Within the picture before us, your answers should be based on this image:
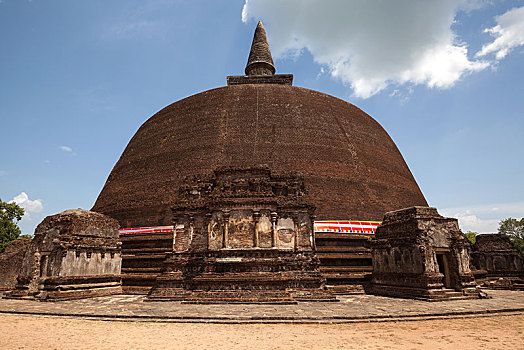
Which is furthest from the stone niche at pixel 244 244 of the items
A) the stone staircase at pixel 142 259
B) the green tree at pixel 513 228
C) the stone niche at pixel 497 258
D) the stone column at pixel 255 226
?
the green tree at pixel 513 228

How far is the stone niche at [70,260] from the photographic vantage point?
12.2 metres

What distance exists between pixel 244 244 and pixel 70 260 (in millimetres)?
6877

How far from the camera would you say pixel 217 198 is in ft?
38.6

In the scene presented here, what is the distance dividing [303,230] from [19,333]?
846 cm

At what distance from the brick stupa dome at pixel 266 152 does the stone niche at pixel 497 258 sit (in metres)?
4.29

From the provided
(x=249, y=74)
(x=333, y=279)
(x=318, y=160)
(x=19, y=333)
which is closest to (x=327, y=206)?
(x=318, y=160)

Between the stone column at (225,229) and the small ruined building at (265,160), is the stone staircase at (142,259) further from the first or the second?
the stone column at (225,229)

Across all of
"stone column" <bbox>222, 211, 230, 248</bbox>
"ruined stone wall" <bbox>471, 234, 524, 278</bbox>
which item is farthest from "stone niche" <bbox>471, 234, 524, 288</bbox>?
"stone column" <bbox>222, 211, 230, 248</bbox>

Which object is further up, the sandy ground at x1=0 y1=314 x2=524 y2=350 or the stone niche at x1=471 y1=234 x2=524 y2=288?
the stone niche at x1=471 y1=234 x2=524 y2=288

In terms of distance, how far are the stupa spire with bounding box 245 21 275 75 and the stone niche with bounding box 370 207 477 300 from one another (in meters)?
20.1

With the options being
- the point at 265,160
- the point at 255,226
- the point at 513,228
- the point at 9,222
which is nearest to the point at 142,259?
the point at 255,226

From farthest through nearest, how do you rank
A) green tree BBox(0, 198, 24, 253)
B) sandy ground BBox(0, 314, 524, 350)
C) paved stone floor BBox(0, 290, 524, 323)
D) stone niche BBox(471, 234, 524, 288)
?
1. green tree BBox(0, 198, 24, 253)
2. stone niche BBox(471, 234, 524, 288)
3. paved stone floor BBox(0, 290, 524, 323)
4. sandy ground BBox(0, 314, 524, 350)

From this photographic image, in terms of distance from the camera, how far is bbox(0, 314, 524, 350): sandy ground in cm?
531

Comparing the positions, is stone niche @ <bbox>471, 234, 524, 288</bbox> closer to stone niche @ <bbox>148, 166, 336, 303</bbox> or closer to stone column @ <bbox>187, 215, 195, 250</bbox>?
stone niche @ <bbox>148, 166, 336, 303</bbox>
